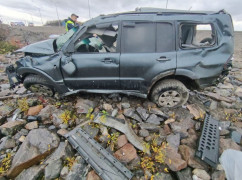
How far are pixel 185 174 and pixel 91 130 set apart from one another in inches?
58.9

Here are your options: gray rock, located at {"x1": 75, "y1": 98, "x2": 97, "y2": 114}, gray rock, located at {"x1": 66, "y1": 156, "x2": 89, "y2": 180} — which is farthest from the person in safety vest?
gray rock, located at {"x1": 66, "y1": 156, "x2": 89, "y2": 180}

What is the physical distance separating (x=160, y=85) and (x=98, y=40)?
153cm

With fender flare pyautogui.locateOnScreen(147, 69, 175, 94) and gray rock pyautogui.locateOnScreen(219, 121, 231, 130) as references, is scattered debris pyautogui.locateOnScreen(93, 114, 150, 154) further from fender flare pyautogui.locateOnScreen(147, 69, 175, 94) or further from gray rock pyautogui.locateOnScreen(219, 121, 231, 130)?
gray rock pyautogui.locateOnScreen(219, 121, 231, 130)

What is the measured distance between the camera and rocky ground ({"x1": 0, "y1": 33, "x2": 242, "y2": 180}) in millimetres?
1728

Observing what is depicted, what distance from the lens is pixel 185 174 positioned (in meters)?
1.69

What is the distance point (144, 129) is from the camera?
2.29 metres

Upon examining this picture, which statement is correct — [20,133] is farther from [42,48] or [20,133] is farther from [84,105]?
[42,48]

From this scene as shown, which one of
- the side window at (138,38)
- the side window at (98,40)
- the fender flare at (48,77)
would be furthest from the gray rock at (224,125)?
the fender flare at (48,77)

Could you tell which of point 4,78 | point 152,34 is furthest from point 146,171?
point 4,78

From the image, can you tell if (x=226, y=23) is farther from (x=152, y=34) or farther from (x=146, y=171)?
(x=146, y=171)

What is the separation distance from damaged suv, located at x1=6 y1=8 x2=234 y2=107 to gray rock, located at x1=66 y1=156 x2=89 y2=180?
133 centimetres

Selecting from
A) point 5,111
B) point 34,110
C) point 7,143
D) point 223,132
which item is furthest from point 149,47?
point 5,111

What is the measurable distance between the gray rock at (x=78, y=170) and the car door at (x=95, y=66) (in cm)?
136

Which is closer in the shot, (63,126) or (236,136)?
(236,136)
